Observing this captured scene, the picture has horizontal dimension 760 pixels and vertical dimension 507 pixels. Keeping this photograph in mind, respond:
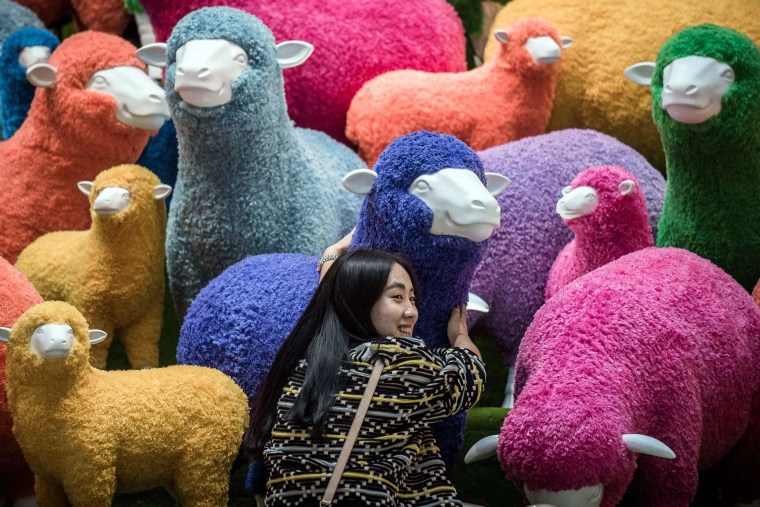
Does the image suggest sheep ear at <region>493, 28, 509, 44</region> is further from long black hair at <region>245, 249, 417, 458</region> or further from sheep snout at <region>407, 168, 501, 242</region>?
long black hair at <region>245, 249, 417, 458</region>

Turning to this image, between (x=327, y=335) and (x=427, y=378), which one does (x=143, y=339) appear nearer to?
(x=327, y=335)

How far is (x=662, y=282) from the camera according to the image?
2135mm

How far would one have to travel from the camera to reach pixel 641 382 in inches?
78.2

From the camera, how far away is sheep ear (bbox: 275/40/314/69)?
246 centimetres

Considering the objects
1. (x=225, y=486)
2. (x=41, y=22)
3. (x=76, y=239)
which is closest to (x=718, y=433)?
(x=225, y=486)

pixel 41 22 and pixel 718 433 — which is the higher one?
pixel 41 22

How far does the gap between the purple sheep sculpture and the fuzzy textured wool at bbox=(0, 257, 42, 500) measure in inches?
12.0

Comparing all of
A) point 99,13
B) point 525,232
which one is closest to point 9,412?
point 525,232

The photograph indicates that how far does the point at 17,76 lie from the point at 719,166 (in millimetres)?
1507

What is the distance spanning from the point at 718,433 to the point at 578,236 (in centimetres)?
46

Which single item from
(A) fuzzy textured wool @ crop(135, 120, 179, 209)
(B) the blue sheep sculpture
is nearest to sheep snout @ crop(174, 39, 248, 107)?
(B) the blue sheep sculpture

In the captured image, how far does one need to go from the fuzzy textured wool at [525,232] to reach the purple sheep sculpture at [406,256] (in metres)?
0.34

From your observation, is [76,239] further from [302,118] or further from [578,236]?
[578,236]

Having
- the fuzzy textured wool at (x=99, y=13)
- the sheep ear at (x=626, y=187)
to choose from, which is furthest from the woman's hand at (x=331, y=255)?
the fuzzy textured wool at (x=99, y=13)
